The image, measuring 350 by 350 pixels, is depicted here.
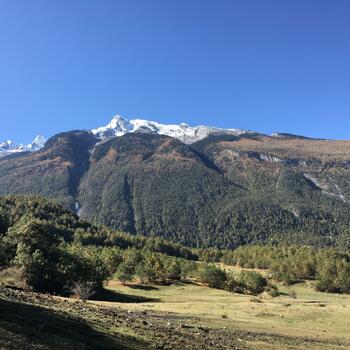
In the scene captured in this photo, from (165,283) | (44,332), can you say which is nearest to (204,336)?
(44,332)

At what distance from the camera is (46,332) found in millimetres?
22953

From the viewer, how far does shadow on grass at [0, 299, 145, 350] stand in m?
20.3

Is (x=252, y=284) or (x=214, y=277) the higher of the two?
(x=214, y=277)

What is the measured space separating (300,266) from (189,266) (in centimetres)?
5924

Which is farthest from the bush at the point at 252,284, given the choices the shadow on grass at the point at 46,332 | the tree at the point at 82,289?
the shadow on grass at the point at 46,332

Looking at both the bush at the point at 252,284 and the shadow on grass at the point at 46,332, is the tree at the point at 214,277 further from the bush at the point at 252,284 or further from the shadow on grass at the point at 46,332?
the shadow on grass at the point at 46,332

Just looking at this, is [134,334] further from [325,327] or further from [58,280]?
[58,280]

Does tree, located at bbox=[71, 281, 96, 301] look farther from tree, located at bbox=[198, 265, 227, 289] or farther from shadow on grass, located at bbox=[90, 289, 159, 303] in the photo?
tree, located at bbox=[198, 265, 227, 289]

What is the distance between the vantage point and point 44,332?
74.7 feet

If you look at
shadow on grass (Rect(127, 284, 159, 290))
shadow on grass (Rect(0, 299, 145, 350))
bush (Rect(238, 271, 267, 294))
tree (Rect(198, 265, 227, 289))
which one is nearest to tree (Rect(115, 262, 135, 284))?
shadow on grass (Rect(127, 284, 159, 290))

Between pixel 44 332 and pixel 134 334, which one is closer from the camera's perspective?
pixel 44 332

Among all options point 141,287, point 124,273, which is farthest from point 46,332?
point 124,273

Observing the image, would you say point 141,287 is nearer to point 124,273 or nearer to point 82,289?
point 124,273

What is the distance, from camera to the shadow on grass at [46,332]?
66.6 ft
